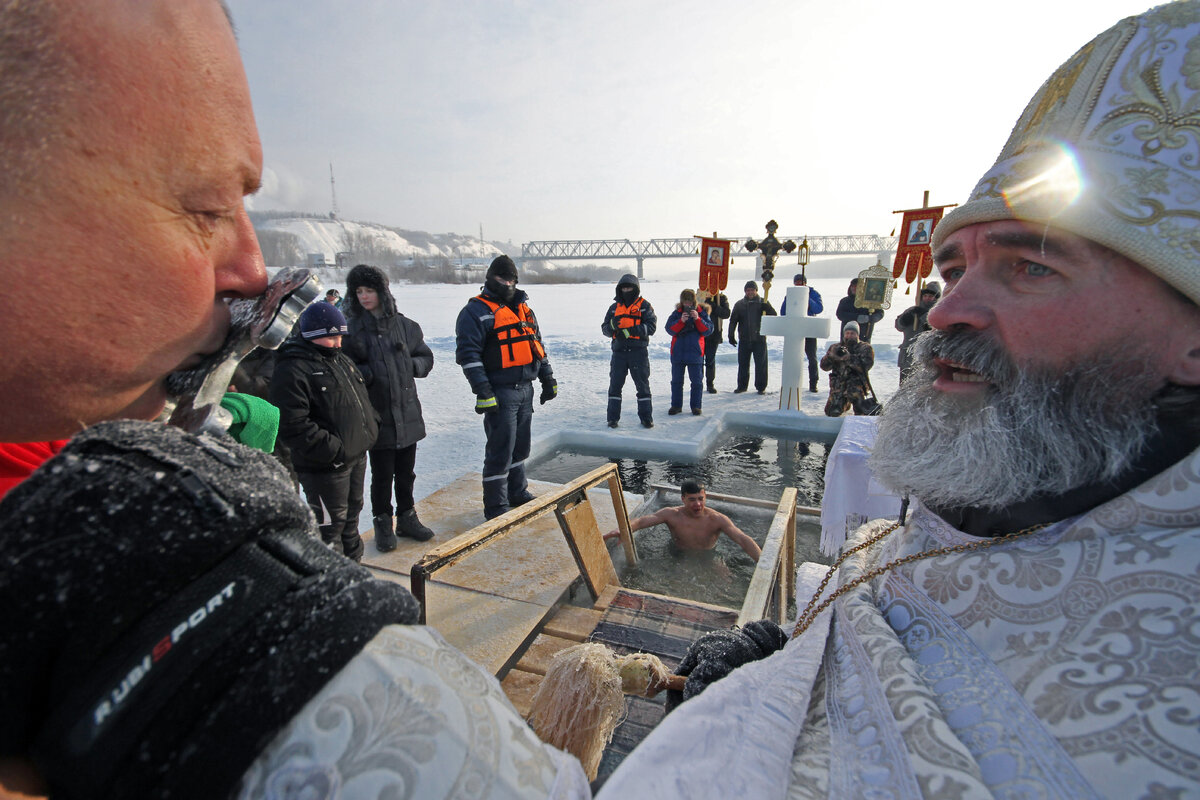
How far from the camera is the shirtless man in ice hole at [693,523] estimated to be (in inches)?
188

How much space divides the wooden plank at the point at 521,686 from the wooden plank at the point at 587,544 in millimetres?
788

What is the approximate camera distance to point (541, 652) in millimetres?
3039

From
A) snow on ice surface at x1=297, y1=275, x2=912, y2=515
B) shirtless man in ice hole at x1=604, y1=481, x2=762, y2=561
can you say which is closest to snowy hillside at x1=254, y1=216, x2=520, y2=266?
snow on ice surface at x1=297, y1=275, x2=912, y2=515

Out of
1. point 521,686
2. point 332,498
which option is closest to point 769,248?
point 332,498

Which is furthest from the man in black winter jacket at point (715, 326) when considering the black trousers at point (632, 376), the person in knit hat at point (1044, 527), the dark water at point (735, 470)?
the person in knit hat at point (1044, 527)

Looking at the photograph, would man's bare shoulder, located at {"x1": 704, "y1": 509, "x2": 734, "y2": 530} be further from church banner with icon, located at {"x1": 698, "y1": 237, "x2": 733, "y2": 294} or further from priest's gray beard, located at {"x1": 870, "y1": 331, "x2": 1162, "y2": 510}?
church banner with icon, located at {"x1": 698, "y1": 237, "x2": 733, "y2": 294}

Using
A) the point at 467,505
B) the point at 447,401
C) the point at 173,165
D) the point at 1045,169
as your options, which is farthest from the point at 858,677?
the point at 447,401

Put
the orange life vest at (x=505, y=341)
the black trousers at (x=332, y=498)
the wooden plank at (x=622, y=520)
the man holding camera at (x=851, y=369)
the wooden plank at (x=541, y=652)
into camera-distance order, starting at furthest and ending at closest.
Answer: the man holding camera at (x=851, y=369), the orange life vest at (x=505, y=341), the wooden plank at (x=622, y=520), the black trousers at (x=332, y=498), the wooden plank at (x=541, y=652)

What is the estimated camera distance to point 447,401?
29.4 ft

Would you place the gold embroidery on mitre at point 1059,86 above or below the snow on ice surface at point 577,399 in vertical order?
above

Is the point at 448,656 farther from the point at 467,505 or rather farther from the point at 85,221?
the point at 467,505

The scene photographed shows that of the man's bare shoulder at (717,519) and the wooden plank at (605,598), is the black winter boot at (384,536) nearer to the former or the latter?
the wooden plank at (605,598)

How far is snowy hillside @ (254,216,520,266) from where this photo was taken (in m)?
75.8

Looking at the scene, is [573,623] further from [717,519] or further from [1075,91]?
[1075,91]
